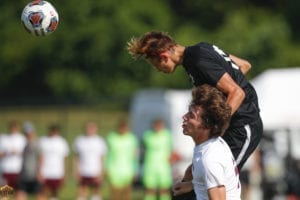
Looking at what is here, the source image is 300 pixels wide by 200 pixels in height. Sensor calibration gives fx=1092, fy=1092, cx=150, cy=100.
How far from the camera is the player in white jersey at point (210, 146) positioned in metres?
7.44

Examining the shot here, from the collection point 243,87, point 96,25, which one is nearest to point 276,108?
point 243,87

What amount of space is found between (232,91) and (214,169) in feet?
4.47

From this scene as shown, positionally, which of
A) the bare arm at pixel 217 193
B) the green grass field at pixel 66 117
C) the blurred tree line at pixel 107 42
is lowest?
the bare arm at pixel 217 193

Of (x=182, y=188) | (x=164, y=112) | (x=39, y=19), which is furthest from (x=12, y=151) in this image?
(x=182, y=188)

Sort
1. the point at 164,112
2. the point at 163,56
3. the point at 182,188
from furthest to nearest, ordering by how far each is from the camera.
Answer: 1. the point at 164,112
2. the point at 163,56
3. the point at 182,188

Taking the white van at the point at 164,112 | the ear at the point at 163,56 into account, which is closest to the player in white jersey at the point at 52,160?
the white van at the point at 164,112

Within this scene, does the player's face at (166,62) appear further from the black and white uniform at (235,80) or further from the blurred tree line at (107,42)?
the blurred tree line at (107,42)

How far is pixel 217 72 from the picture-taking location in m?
8.70

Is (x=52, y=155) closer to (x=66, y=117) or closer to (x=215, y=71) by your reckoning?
(x=215, y=71)

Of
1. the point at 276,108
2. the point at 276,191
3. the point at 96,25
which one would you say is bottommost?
the point at 276,191

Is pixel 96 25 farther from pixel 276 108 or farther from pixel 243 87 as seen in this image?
pixel 243 87

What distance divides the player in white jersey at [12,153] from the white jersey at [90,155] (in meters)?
1.18

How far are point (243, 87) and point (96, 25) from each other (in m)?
38.0

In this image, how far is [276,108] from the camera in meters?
22.8
